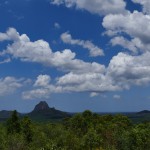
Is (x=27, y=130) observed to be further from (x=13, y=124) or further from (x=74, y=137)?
(x=74, y=137)

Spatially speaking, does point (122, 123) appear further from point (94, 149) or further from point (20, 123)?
point (94, 149)

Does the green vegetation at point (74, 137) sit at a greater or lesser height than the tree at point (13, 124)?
lesser

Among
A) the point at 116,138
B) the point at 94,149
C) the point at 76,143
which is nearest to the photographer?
the point at 94,149

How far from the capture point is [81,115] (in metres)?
186

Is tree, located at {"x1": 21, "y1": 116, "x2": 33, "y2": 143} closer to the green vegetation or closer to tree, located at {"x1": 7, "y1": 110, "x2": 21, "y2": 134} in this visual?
the green vegetation

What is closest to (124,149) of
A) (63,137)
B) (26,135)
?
(63,137)

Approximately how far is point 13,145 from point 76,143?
1910cm

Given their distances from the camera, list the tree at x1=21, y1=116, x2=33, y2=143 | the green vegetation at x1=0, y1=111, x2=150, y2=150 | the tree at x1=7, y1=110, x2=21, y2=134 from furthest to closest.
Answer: the tree at x1=7, y1=110, x2=21, y2=134 → the tree at x1=21, y1=116, x2=33, y2=143 → the green vegetation at x1=0, y1=111, x2=150, y2=150

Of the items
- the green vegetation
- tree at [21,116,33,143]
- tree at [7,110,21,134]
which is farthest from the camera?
tree at [7,110,21,134]

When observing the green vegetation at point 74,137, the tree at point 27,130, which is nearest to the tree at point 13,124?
the green vegetation at point 74,137

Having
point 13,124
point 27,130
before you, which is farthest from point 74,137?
point 13,124

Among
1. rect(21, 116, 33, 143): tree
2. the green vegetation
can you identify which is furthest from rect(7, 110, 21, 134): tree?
rect(21, 116, 33, 143): tree

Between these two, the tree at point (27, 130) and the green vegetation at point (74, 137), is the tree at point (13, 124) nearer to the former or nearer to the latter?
the green vegetation at point (74, 137)

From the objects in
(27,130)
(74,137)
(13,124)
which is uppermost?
(13,124)
